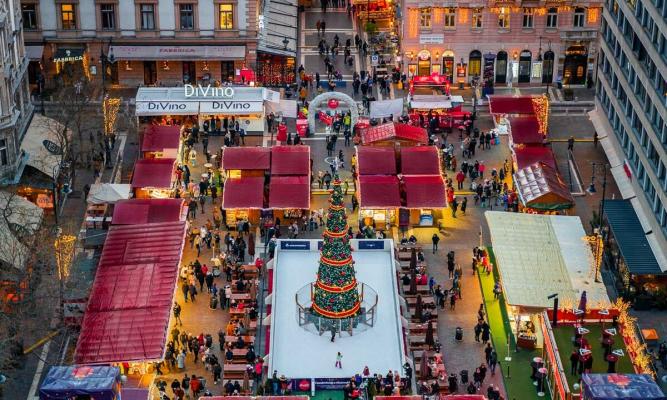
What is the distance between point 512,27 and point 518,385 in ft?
194

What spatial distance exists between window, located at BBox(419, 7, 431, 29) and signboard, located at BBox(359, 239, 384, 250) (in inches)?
1665

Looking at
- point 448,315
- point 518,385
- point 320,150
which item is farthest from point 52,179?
point 518,385

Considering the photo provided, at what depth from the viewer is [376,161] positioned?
13388 cm

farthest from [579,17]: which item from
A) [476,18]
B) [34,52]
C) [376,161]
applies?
[34,52]

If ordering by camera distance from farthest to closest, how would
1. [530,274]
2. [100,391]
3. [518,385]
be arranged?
1. [530,274]
2. [518,385]
3. [100,391]

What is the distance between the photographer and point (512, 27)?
158m

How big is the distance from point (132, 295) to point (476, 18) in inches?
2338

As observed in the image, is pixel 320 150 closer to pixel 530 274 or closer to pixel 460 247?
pixel 460 247

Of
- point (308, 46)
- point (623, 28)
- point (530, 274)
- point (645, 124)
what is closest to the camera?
point (530, 274)

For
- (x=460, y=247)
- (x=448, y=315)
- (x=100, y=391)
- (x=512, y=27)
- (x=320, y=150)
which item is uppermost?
(x=512, y=27)

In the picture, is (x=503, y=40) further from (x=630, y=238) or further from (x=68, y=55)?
(x=68, y=55)

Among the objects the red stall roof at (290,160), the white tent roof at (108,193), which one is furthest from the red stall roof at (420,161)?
the white tent roof at (108,193)

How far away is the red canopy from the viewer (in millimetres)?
128750

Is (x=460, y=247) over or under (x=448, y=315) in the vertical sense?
over
